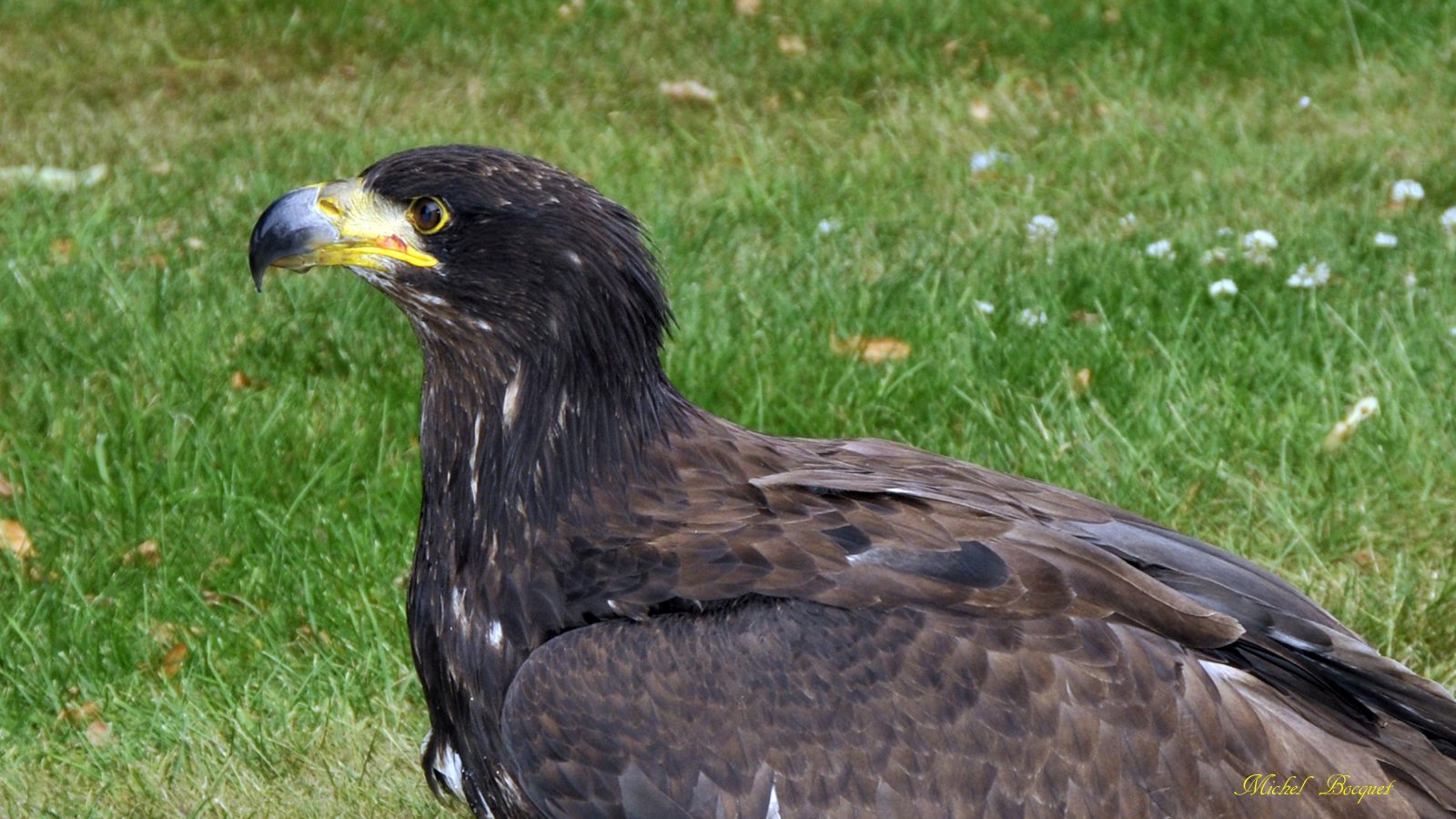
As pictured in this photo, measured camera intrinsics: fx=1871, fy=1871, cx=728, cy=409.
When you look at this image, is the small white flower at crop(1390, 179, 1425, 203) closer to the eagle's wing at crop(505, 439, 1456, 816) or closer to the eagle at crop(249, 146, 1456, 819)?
the eagle at crop(249, 146, 1456, 819)

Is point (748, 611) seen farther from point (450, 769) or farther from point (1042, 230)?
point (1042, 230)

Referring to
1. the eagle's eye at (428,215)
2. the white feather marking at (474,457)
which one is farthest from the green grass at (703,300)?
the eagle's eye at (428,215)

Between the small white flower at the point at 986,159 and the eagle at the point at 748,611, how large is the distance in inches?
168

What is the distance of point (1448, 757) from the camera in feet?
12.0

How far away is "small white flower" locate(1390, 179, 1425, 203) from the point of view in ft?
24.3

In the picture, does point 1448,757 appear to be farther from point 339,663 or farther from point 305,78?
point 305,78

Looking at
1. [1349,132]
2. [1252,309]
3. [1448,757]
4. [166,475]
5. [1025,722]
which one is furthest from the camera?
[1349,132]

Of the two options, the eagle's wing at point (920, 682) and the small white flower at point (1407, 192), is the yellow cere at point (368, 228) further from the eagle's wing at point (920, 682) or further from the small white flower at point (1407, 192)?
the small white flower at point (1407, 192)

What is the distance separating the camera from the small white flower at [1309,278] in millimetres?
6547

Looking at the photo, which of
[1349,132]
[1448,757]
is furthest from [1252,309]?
[1448,757]

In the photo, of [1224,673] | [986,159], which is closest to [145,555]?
[1224,673]

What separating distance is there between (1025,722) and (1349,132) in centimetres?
584

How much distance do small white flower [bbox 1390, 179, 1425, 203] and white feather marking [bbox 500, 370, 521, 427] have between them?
4.77 m

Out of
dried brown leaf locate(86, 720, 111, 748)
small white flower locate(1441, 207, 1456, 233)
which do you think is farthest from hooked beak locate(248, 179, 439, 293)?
small white flower locate(1441, 207, 1456, 233)
